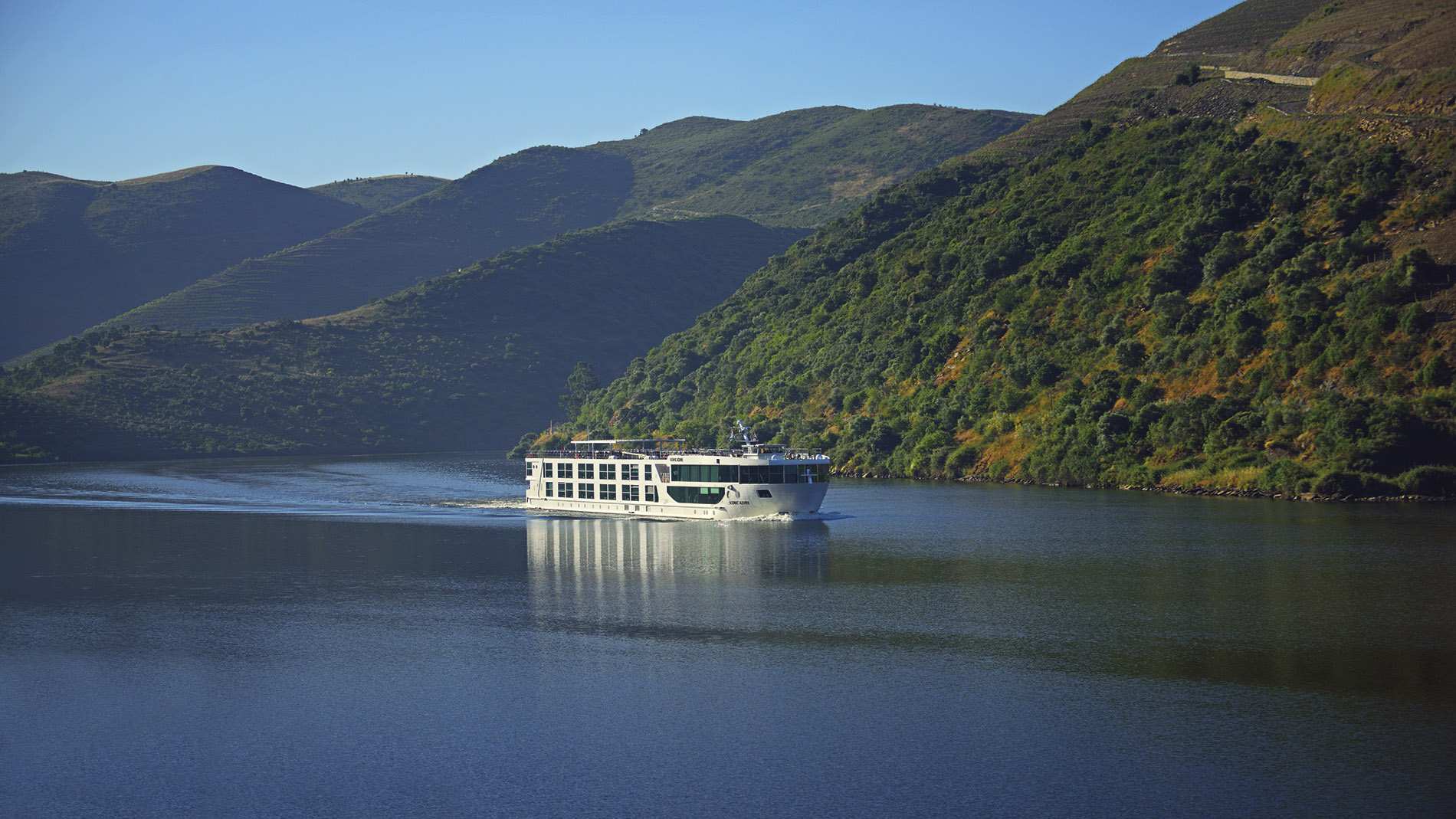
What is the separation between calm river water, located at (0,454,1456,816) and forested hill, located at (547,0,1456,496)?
2053cm

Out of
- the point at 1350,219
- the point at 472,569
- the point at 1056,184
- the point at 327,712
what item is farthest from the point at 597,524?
the point at 1056,184

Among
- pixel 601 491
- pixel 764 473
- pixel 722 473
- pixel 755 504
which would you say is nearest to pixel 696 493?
pixel 722 473

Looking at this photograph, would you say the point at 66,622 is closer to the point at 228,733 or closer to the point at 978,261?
the point at 228,733

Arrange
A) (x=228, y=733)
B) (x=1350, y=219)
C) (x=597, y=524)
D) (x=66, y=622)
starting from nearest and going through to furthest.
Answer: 1. (x=228, y=733)
2. (x=66, y=622)
3. (x=597, y=524)
4. (x=1350, y=219)

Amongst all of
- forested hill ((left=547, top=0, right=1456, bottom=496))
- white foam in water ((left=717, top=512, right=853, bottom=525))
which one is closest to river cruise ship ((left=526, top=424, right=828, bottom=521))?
white foam in water ((left=717, top=512, right=853, bottom=525))

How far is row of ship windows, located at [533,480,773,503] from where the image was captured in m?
86.6

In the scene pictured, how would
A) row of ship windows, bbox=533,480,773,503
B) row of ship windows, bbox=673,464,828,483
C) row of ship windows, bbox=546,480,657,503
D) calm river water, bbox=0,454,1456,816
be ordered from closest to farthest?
calm river water, bbox=0,454,1456,816 < row of ship windows, bbox=673,464,828,483 < row of ship windows, bbox=533,480,773,503 < row of ship windows, bbox=546,480,657,503

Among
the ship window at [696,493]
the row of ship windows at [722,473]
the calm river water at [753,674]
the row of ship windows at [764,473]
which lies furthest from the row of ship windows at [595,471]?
the calm river water at [753,674]

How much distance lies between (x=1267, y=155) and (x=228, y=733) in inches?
4798

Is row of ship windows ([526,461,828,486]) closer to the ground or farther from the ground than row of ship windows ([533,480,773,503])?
farther from the ground

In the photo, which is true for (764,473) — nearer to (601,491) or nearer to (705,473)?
(705,473)

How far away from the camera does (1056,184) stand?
523 ft

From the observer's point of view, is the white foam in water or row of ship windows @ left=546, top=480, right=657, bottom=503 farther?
row of ship windows @ left=546, top=480, right=657, bottom=503

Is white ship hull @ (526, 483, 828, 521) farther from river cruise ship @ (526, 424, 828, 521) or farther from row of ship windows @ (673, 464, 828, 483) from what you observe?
row of ship windows @ (673, 464, 828, 483)
